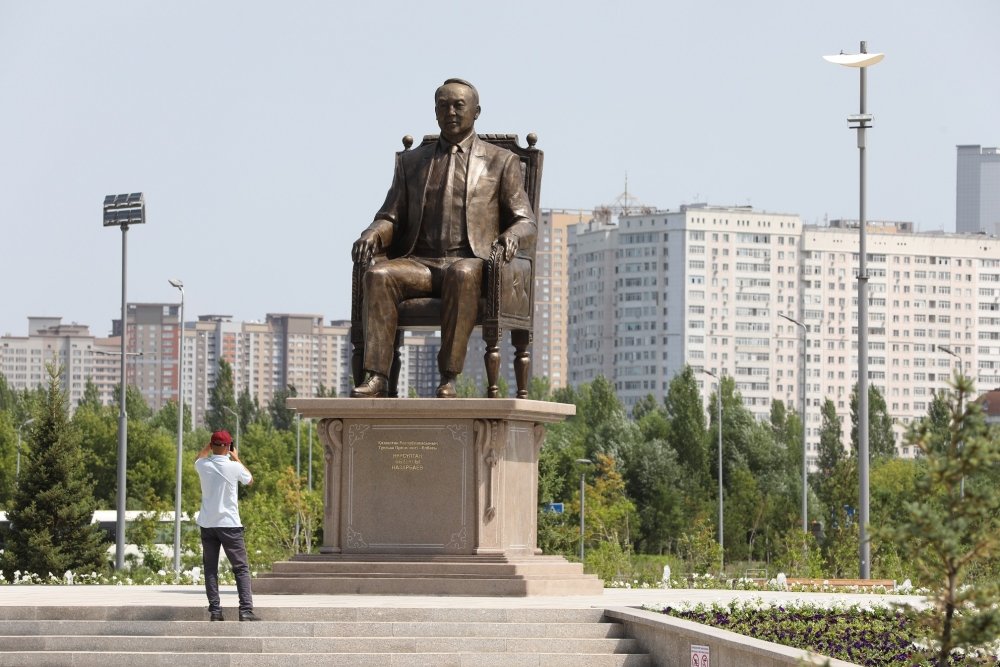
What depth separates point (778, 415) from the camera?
289 feet

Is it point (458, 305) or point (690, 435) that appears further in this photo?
point (690, 435)

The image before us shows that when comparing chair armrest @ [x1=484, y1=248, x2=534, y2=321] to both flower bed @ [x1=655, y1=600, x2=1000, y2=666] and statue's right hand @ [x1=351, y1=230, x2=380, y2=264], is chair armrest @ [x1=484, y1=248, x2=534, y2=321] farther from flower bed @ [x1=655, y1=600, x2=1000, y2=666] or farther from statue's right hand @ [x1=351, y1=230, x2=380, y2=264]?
flower bed @ [x1=655, y1=600, x2=1000, y2=666]

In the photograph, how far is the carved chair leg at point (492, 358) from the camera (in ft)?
53.4

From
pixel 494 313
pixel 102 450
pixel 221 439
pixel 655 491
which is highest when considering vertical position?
pixel 494 313

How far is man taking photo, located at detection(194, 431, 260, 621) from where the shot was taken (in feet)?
44.1

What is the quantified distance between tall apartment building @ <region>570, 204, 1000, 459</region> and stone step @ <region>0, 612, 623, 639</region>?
114 meters

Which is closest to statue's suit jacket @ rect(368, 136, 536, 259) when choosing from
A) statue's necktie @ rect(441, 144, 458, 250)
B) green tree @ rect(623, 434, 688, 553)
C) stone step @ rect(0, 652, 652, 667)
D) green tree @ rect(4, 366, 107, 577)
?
statue's necktie @ rect(441, 144, 458, 250)

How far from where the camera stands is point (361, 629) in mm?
13430

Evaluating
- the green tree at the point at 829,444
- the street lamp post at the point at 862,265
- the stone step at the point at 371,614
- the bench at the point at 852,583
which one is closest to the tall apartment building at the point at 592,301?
the green tree at the point at 829,444

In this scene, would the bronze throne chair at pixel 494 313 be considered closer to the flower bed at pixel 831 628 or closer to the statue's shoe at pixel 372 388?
the statue's shoe at pixel 372 388

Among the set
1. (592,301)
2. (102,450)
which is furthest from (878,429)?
(592,301)

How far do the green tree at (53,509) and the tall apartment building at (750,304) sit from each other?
9599cm

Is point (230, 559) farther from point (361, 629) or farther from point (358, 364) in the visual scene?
point (358, 364)

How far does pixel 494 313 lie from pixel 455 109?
6.47 feet
